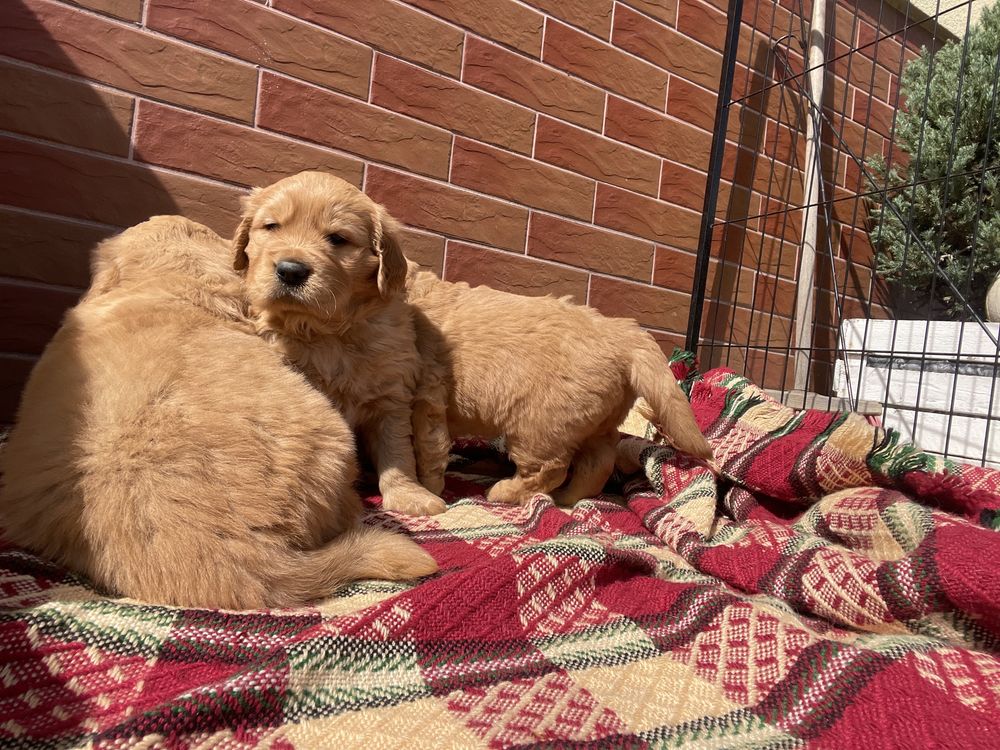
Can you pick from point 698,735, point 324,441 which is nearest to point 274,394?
point 324,441

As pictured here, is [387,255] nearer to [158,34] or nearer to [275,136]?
[275,136]

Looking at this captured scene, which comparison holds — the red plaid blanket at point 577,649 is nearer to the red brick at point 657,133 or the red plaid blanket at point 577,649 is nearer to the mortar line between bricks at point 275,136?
the mortar line between bricks at point 275,136

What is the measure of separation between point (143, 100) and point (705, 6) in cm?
349

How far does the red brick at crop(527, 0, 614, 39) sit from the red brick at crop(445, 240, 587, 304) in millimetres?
1393

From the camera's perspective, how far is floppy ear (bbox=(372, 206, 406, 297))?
2.13m

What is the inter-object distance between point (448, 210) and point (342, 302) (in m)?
1.44

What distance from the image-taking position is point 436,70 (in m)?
3.21

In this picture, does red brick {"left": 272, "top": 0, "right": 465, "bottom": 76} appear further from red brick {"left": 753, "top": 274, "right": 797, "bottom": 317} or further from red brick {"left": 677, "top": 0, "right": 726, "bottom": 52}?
red brick {"left": 753, "top": 274, "right": 797, "bottom": 317}

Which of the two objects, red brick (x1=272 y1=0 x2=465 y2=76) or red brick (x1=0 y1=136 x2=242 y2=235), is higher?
red brick (x1=272 y1=0 x2=465 y2=76)

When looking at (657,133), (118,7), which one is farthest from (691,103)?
(118,7)

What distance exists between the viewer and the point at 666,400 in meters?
2.21

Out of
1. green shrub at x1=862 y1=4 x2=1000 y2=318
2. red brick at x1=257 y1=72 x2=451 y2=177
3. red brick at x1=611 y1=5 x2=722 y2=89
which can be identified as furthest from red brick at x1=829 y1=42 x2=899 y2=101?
red brick at x1=257 y1=72 x2=451 y2=177

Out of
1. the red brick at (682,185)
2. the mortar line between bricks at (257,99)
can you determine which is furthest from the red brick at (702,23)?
the mortar line between bricks at (257,99)

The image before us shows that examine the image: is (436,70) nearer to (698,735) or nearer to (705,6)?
(705,6)
